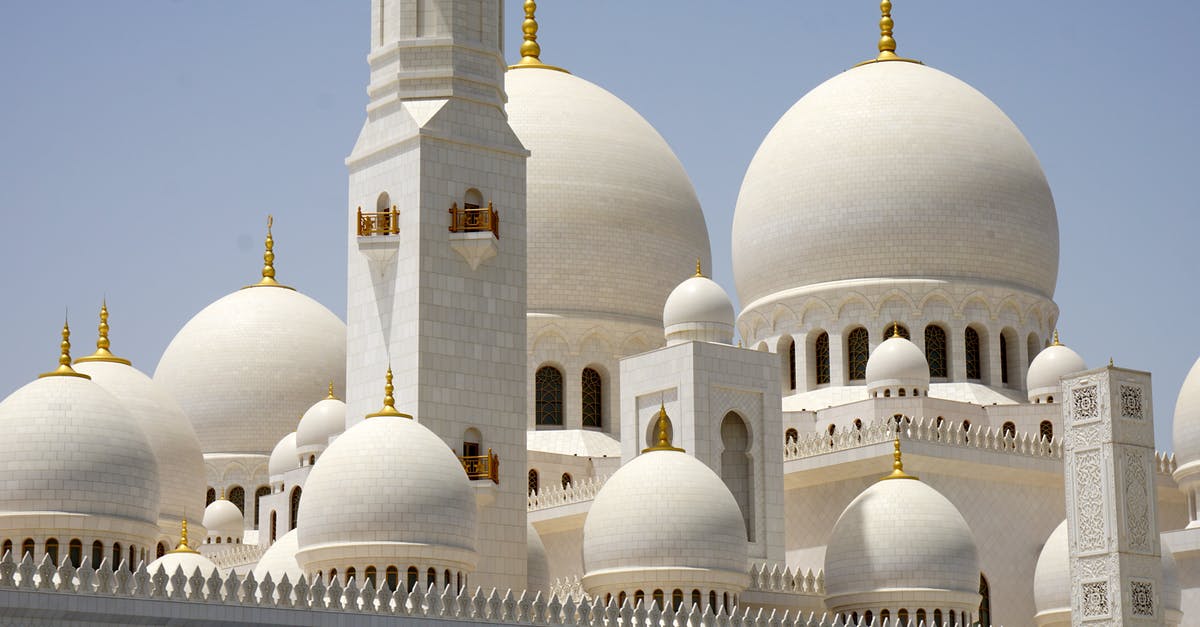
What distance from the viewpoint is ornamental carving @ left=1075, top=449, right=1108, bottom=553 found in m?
28.2

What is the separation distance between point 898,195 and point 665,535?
1361 centimetres

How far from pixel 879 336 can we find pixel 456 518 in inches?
584

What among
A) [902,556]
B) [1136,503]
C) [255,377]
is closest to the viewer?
[1136,503]

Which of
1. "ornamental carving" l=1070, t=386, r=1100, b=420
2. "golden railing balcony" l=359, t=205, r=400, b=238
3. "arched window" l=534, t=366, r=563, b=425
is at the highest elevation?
"golden railing balcony" l=359, t=205, r=400, b=238

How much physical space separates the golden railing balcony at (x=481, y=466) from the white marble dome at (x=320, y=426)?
10.3 meters

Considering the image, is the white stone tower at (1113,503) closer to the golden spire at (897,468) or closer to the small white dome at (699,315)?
the golden spire at (897,468)

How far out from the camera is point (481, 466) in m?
30.3

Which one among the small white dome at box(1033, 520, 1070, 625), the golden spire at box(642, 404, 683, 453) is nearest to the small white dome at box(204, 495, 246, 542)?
the golden spire at box(642, 404, 683, 453)

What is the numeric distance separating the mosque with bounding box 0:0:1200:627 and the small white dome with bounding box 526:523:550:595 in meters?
0.07

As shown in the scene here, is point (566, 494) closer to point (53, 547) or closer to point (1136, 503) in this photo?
point (53, 547)

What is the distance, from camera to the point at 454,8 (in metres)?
31.7

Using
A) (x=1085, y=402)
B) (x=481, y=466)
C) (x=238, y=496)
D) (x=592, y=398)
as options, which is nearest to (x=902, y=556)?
(x=1085, y=402)

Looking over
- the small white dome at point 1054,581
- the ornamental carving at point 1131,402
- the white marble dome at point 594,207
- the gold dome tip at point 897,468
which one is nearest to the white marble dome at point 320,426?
the white marble dome at point 594,207

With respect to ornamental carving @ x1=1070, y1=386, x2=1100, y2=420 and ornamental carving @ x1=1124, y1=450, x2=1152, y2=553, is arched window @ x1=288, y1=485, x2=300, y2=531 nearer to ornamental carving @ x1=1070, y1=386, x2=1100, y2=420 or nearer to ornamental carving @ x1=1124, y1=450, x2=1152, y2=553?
ornamental carving @ x1=1070, y1=386, x2=1100, y2=420
